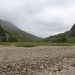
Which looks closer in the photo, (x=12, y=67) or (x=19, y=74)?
(x=19, y=74)

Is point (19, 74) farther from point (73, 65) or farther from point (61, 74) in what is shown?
point (73, 65)

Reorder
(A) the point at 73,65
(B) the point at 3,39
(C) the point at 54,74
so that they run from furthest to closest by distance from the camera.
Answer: (B) the point at 3,39, (A) the point at 73,65, (C) the point at 54,74

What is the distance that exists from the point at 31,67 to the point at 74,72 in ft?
12.7

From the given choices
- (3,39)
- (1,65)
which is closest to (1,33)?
(3,39)

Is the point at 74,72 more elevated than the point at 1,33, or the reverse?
the point at 1,33

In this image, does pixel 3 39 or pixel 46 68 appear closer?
pixel 46 68

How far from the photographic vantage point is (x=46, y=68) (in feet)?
47.7

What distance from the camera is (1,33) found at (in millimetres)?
108562

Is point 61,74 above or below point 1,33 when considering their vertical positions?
below

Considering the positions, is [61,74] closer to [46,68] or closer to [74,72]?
[74,72]

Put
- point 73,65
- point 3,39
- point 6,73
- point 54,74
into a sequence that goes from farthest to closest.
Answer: point 3,39 → point 73,65 → point 6,73 → point 54,74

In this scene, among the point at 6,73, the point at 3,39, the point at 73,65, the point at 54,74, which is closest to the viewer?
the point at 54,74

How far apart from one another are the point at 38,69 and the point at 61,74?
2335 millimetres

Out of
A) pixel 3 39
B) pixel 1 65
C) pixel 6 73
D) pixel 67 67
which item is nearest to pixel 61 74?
pixel 67 67
